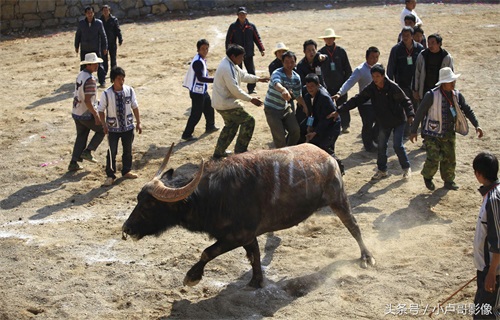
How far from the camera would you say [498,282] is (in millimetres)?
6164

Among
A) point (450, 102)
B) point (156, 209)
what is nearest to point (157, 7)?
point (450, 102)

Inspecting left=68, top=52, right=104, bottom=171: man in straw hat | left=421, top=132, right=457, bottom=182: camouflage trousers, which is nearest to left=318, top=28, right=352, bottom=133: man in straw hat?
left=421, top=132, right=457, bottom=182: camouflage trousers

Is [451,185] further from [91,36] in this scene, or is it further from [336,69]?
[91,36]

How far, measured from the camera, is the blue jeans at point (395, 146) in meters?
10.8

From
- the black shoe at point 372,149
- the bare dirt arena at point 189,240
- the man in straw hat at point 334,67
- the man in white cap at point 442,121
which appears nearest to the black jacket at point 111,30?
the bare dirt arena at point 189,240

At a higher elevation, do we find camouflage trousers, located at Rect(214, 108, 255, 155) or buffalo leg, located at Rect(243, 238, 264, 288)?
camouflage trousers, located at Rect(214, 108, 255, 155)

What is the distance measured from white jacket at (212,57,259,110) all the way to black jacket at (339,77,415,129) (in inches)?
67.6

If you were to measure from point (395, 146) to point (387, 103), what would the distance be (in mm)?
721

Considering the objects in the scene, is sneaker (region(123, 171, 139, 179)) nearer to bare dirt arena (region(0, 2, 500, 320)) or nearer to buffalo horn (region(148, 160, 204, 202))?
bare dirt arena (region(0, 2, 500, 320))

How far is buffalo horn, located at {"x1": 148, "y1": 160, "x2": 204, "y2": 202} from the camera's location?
7332 millimetres

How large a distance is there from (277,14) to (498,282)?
58.2ft

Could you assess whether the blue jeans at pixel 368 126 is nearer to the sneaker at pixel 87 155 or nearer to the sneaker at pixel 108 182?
the sneaker at pixel 108 182

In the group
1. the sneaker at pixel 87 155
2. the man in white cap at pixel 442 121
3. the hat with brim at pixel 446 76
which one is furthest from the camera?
the sneaker at pixel 87 155

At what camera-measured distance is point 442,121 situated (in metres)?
9.98
